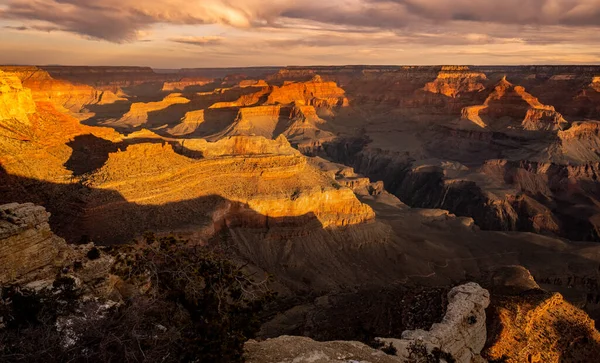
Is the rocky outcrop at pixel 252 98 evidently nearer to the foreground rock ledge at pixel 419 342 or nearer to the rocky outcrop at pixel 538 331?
the rocky outcrop at pixel 538 331

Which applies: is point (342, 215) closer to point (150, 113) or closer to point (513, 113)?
point (513, 113)

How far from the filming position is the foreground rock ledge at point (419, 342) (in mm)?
15344

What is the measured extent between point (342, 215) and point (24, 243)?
35320 millimetres

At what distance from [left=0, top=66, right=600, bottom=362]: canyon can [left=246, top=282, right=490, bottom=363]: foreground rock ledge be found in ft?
0.31

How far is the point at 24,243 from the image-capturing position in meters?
14.1

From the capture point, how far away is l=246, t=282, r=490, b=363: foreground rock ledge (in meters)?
15.3

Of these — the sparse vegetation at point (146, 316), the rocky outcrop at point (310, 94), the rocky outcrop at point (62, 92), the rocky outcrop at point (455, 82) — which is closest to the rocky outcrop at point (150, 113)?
the rocky outcrop at point (310, 94)

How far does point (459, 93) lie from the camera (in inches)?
6344

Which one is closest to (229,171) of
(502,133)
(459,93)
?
(502,133)

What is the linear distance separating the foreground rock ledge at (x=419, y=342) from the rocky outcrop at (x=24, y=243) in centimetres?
714

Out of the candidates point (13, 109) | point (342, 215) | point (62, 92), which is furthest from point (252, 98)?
point (342, 215)

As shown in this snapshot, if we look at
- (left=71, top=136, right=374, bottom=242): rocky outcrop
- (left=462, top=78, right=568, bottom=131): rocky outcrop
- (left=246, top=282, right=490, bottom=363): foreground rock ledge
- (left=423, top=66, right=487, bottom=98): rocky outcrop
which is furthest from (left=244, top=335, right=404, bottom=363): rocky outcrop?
(left=423, top=66, right=487, bottom=98): rocky outcrop

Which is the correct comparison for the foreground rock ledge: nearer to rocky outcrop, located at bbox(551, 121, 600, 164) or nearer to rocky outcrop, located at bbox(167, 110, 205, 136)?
rocky outcrop, located at bbox(551, 121, 600, 164)

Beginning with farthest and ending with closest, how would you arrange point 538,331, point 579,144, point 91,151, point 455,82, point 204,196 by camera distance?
point 455,82 < point 579,144 < point 91,151 < point 204,196 < point 538,331
